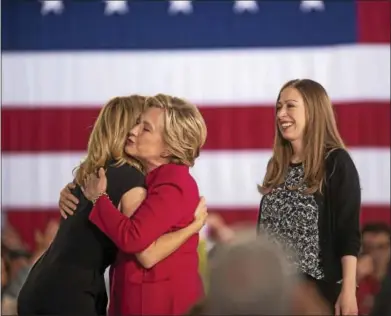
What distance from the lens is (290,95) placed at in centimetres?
217

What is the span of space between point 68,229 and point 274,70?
1.57 m

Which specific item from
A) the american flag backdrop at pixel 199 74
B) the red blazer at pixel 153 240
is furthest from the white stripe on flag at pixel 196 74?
the red blazer at pixel 153 240

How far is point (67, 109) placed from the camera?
11.1 ft

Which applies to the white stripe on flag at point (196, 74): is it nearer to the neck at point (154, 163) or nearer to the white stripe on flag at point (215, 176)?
the white stripe on flag at point (215, 176)

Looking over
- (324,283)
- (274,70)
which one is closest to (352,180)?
(324,283)

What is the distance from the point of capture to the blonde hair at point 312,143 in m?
2.07

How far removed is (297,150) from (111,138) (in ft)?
1.47

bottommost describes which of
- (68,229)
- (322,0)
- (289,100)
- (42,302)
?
(42,302)

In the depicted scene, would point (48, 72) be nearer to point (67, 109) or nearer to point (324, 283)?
point (67, 109)

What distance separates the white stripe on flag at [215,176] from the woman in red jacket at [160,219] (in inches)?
53.5

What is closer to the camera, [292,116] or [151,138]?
[151,138]

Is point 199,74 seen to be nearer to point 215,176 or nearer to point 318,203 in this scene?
point 215,176

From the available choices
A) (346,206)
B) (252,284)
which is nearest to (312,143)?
(346,206)

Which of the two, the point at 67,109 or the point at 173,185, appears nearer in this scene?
the point at 173,185
